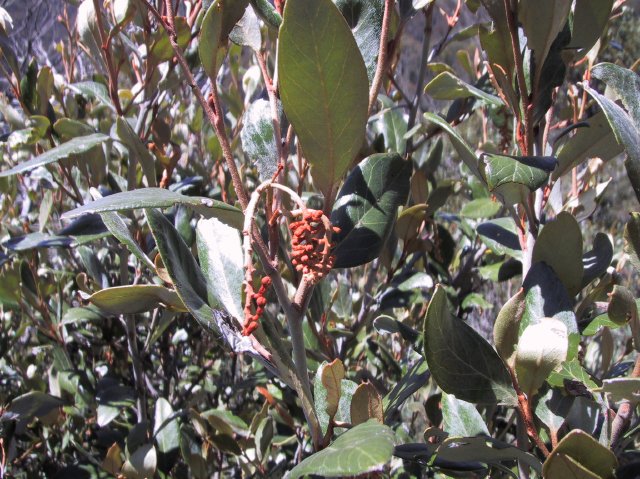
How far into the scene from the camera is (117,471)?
124 centimetres

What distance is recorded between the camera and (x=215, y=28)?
67cm

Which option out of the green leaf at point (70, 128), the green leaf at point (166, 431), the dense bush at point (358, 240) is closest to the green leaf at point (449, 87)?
the dense bush at point (358, 240)

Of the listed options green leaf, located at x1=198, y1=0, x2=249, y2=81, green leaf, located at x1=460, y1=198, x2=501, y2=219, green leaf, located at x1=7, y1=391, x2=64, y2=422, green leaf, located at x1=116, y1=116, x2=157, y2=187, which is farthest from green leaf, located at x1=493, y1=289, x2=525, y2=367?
green leaf, located at x1=7, y1=391, x2=64, y2=422

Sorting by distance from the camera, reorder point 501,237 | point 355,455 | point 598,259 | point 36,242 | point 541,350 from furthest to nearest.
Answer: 1. point 36,242
2. point 501,237
3. point 598,259
4. point 541,350
5. point 355,455

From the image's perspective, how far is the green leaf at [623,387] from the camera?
581 mm

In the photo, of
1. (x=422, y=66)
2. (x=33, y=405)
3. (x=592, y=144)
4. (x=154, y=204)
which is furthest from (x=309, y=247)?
(x=33, y=405)

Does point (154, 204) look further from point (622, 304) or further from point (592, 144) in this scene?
point (592, 144)

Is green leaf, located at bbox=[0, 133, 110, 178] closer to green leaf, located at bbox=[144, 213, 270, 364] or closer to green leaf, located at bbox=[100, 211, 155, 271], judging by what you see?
green leaf, located at bbox=[100, 211, 155, 271]

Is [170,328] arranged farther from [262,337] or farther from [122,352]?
[262,337]

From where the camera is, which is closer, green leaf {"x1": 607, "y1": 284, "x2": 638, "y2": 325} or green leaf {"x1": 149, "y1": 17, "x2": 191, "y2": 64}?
green leaf {"x1": 607, "y1": 284, "x2": 638, "y2": 325}

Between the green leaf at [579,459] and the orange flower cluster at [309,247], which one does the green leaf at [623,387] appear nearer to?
the green leaf at [579,459]

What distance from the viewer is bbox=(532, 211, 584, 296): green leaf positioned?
820 millimetres

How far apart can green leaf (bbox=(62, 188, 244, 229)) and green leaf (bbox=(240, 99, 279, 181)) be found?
0.42 ft

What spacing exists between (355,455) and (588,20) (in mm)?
637
